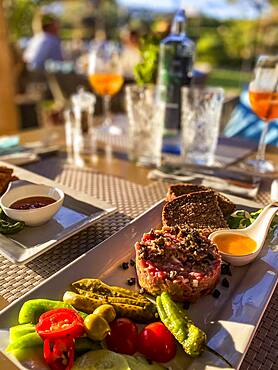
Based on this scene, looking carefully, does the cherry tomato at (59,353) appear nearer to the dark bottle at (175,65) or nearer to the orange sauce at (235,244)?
the orange sauce at (235,244)

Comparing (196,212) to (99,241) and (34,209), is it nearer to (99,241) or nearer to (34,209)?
(99,241)

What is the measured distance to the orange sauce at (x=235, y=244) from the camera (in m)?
1.10

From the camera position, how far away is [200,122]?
1.88m

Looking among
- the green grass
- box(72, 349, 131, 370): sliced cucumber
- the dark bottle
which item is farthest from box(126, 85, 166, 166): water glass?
the green grass

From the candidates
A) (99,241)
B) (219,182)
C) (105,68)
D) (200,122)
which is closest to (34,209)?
→ (99,241)

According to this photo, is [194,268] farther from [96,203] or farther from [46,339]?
[96,203]

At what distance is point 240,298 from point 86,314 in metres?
0.40

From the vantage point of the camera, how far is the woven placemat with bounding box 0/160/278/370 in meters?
0.87

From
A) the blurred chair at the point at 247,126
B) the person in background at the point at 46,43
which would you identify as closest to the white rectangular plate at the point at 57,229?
the blurred chair at the point at 247,126

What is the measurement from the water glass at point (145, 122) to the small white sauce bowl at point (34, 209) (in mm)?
696

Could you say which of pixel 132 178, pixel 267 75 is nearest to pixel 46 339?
pixel 132 178

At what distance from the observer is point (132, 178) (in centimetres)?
177

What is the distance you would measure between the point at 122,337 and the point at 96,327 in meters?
0.07

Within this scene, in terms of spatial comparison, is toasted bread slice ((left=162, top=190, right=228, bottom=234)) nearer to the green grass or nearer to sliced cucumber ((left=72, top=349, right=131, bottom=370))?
sliced cucumber ((left=72, top=349, right=131, bottom=370))
